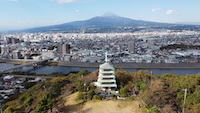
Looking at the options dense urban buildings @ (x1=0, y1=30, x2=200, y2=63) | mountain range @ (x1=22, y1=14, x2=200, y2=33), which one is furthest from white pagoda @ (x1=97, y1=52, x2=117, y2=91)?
mountain range @ (x1=22, y1=14, x2=200, y2=33)

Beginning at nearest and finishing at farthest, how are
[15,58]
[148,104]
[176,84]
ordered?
1. [148,104]
2. [176,84]
3. [15,58]

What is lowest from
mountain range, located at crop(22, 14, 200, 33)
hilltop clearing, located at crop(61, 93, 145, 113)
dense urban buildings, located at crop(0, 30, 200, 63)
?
hilltop clearing, located at crop(61, 93, 145, 113)

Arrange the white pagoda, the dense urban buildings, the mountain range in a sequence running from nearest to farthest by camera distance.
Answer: the white pagoda → the dense urban buildings → the mountain range

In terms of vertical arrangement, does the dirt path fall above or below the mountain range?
below

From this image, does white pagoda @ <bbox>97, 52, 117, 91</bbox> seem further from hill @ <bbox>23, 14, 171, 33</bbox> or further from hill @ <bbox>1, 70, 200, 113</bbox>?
hill @ <bbox>23, 14, 171, 33</bbox>

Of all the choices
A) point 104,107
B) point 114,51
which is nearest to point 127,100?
point 104,107

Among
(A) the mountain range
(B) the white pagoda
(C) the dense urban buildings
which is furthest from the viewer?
(A) the mountain range

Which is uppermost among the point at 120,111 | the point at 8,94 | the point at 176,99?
the point at 176,99

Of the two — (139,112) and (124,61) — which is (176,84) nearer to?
(139,112)

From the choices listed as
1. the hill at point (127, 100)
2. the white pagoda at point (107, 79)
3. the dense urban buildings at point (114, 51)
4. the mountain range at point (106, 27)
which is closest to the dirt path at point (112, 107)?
the hill at point (127, 100)

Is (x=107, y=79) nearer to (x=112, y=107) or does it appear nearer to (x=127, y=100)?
(x=127, y=100)

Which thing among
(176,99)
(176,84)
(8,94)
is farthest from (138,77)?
(8,94)
